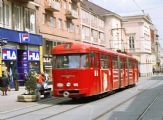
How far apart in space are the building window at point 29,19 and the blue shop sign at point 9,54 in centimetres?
398

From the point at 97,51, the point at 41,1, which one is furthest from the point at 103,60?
the point at 41,1

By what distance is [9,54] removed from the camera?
38344 mm

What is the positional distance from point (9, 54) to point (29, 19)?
6.18 m

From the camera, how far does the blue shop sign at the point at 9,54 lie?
37.3 m

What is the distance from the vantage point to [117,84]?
101 ft

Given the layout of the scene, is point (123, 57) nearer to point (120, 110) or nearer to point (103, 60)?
point (103, 60)

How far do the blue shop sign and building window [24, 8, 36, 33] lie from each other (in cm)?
398

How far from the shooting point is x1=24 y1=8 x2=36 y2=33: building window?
4247 centimetres

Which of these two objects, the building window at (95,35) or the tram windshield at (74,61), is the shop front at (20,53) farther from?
the building window at (95,35)

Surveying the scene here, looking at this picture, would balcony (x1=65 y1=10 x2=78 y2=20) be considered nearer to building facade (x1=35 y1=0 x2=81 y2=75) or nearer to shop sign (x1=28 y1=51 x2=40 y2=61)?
building facade (x1=35 y1=0 x2=81 y2=75)

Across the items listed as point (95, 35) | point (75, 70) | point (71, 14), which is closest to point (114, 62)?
point (75, 70)

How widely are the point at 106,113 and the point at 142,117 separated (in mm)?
1954

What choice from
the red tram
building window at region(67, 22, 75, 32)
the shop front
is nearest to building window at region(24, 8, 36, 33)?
the shop front

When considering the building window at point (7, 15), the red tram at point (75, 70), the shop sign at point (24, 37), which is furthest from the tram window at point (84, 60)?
the shop sign at point (24, 37)
